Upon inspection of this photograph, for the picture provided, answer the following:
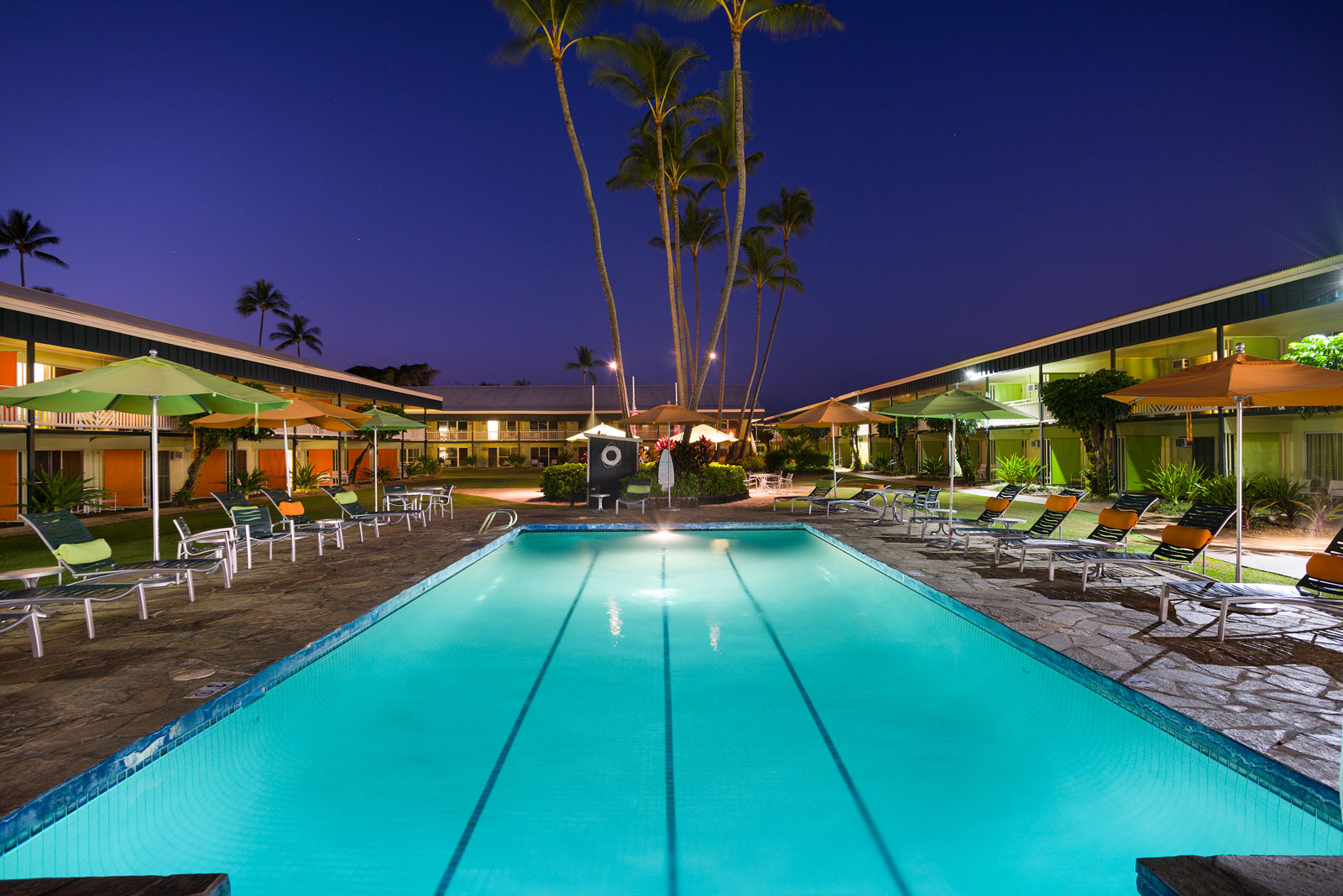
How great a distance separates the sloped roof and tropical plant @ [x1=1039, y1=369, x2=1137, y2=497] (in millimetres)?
28447

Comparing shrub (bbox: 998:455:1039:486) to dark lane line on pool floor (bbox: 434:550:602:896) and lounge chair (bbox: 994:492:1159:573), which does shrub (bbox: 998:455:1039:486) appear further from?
dark lane line on pool floor (bbox: 434:550:602:896)

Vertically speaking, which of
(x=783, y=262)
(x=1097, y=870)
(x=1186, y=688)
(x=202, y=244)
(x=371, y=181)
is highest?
(x=202, y=244)

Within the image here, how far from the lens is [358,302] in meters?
75.1

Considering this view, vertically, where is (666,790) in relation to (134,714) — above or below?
below

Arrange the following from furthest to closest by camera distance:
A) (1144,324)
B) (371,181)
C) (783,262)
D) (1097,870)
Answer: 1. (783,262)
2. (371,181)
3. (1144,324)
4. (1097,870)

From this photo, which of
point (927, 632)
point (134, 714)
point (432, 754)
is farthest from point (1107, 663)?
point (134, 714)

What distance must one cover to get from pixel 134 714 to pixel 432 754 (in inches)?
60.6

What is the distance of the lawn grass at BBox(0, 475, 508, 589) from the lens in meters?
8.70

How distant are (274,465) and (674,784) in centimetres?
2600

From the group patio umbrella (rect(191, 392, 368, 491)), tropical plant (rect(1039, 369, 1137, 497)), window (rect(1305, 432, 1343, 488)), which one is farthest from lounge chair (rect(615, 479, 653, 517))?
window (rect(1305, 432, 1343, 488))

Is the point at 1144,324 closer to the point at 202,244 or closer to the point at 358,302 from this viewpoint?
the point at 202,244

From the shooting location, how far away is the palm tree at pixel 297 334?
58344 mm

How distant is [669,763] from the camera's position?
3.70m

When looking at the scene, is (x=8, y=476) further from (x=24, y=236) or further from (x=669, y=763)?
(x=24, y=236)
